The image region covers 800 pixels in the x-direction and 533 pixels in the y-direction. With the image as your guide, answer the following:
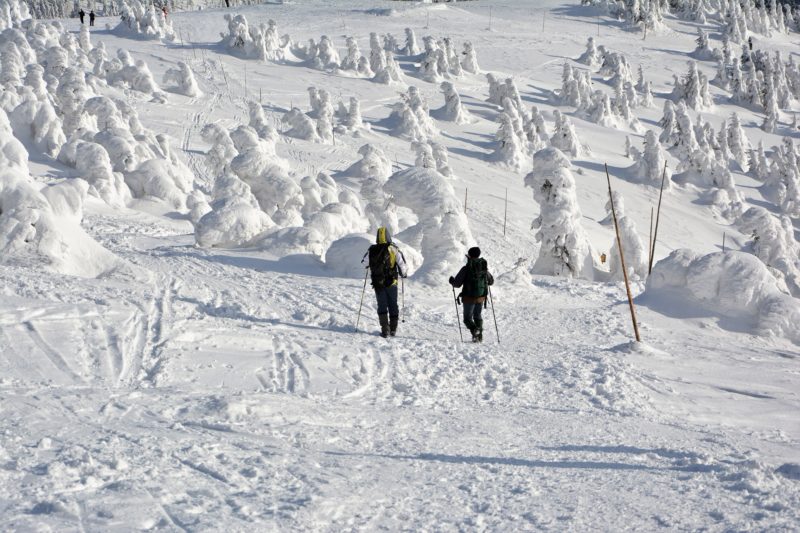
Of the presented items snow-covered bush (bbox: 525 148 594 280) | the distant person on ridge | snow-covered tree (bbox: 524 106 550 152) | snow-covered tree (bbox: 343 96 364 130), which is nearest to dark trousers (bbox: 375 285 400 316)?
the distant person on ridge

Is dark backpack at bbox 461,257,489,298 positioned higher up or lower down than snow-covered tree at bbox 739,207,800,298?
higher up

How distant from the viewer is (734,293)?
503 inches

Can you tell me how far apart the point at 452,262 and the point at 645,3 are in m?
107

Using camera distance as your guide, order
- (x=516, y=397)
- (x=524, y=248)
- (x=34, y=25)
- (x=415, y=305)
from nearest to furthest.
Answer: (x=516, y=397)
(x=415, y=305)
(x=524, y=248)
(x=34, y=25)

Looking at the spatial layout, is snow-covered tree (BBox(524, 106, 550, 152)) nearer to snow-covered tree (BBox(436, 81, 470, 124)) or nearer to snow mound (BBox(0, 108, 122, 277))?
snow-covered tree (BBox(436, 81, 470, 124))

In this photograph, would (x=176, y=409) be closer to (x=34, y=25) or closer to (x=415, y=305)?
(x=415, y=305)

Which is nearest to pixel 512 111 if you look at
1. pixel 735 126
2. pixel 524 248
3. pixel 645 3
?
pixel 735 126

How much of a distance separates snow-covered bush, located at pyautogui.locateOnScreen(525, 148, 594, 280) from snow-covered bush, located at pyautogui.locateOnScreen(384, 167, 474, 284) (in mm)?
7506

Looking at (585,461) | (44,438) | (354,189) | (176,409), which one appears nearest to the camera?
(44,438)

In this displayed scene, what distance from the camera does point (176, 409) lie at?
20.7 ft

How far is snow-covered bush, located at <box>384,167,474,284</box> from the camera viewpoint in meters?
16.0

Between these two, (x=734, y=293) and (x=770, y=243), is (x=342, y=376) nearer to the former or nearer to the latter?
(x=734, y=293)

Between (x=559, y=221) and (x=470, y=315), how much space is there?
13.5m

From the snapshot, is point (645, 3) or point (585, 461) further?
point (645, 3)
